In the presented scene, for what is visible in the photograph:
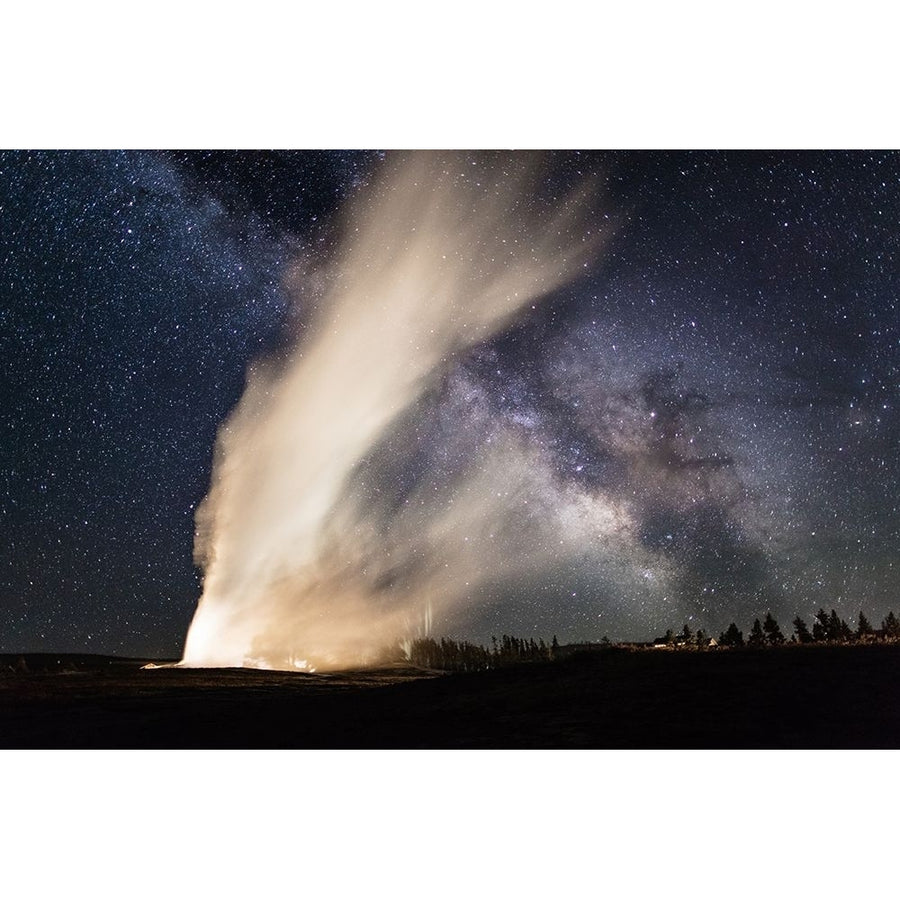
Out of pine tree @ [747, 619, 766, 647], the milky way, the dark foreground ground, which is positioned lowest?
the dark foreground ground

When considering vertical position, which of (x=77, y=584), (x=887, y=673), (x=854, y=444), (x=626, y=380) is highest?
(x=626, y=380)

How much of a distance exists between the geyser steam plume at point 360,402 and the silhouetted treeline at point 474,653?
0.15 meters

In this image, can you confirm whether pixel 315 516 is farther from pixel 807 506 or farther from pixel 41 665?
pixel 807 506

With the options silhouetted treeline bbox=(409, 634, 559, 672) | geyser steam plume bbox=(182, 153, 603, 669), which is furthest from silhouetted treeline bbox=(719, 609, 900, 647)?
geyser steam plume bbox=(182, 153, 603, 669)

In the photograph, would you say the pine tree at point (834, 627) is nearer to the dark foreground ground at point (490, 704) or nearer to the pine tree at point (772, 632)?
the dark foreground ground at point (490, 704)

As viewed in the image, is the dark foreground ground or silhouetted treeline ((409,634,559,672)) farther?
silhouetted treeline ((409,634,559,672))

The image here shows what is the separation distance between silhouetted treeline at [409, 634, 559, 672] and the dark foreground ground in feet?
0.21

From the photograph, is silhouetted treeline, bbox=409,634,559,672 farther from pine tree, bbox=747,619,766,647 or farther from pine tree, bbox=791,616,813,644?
pine tree, bbox=791,616,813,644

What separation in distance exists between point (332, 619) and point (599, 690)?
64.6 inches

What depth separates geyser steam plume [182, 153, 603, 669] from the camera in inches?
202

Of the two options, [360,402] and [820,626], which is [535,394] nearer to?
[360,402]

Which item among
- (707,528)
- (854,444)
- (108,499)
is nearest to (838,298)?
(854,444)

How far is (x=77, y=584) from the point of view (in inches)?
205

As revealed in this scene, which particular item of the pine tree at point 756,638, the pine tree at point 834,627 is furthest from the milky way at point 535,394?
the pine tree at point 756,638
